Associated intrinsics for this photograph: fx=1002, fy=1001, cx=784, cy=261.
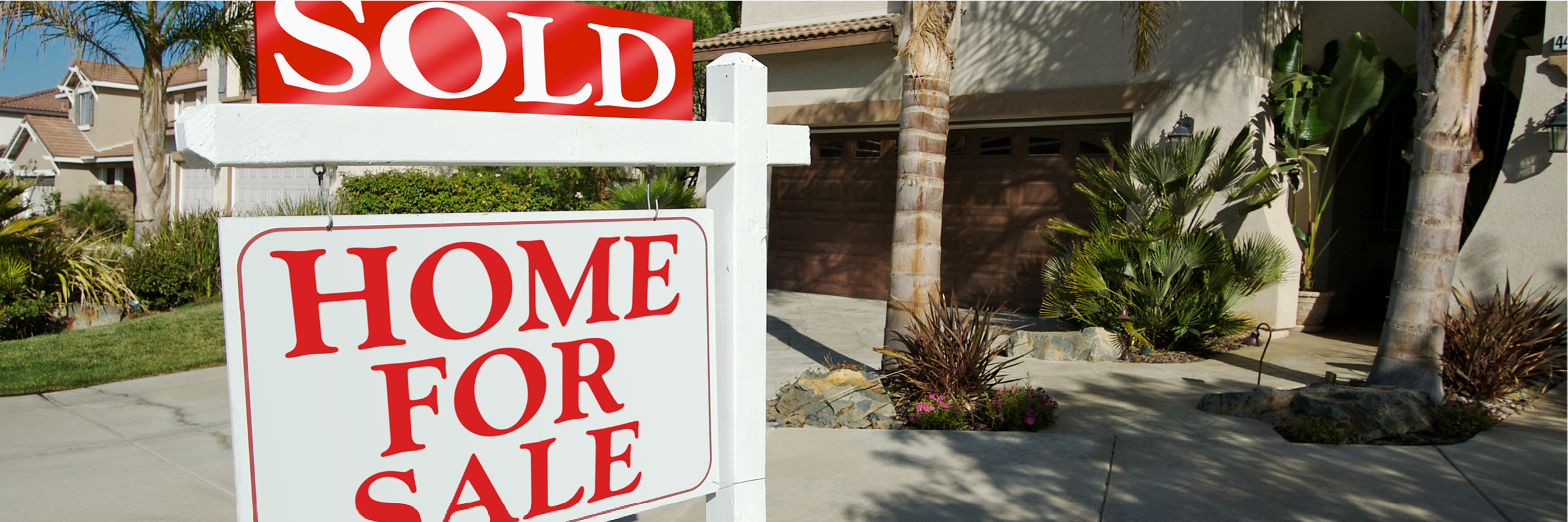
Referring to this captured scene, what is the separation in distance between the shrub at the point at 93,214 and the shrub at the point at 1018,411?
84.9 ft

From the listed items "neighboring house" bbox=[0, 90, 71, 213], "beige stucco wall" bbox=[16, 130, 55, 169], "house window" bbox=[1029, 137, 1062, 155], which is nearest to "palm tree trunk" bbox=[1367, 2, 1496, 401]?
"house window" bbox=[1029, 137, 1062, 155]

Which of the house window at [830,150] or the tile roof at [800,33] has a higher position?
the tile roof at [800,33]

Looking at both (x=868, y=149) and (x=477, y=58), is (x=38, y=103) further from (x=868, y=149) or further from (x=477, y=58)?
(x=477, y=58)

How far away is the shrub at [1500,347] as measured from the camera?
6.71m

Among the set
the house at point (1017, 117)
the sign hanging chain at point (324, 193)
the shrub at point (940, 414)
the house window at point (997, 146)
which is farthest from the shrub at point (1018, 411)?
the house window at point (997, 146)

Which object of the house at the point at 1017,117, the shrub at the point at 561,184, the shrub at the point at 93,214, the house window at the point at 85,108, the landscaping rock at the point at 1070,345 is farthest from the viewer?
the house window at the point at 85,108

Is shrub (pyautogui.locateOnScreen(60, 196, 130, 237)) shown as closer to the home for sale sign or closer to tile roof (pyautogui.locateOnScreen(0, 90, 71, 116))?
tile roof (pyautogui.locateOnScreen(0, 90, 71, 116))

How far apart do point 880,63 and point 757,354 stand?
9.89 m

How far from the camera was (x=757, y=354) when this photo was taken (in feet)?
9.09

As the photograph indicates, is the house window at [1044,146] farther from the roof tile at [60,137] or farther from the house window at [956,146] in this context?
the roof tile at [60,137]

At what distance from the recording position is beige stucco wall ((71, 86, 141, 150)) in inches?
1427

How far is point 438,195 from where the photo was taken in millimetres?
14984

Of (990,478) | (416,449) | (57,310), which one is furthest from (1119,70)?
(57,310)

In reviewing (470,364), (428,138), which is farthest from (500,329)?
(428,138)
